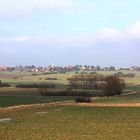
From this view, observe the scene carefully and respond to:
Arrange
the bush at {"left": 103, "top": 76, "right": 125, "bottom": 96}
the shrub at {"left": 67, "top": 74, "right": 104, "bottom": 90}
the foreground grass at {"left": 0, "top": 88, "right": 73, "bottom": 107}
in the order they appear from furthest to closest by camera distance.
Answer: the shrub at {"left": 67, "top": 74, "right": 104, "bottom": 90} < the bush at {"left": 103, "top": 76, "right": 125, "bottom": 96} < the foreground grass at {"left": 0, "top": 88, "right": 73, "bottom": 107}

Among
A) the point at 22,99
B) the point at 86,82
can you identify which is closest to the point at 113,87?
the point at 86,82

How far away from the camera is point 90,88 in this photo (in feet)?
398

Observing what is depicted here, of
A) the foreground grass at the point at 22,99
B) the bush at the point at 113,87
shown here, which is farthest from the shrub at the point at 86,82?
the foreground grass at the point at 22,99

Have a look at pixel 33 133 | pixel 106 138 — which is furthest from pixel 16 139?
pixel 106 138

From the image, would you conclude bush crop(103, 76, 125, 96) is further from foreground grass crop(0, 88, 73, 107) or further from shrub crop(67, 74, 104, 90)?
foreground grass crop(0, 88, 73, 107)

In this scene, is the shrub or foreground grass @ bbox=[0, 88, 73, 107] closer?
foreground grass @ bbox=[0, 88, 73, 107]

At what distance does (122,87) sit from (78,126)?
78.5 m

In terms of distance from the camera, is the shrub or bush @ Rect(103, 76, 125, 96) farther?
the shrub

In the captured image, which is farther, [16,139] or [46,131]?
[46,131]

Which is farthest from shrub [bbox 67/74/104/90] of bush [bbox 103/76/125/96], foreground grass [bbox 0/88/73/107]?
foreground grass [bbox 0/88/73/107]

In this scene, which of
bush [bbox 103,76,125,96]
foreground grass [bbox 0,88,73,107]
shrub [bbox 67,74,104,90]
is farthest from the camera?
shrub [bbox 67,74,104,90]

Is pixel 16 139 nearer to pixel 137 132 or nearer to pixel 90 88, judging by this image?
pixel 137 132

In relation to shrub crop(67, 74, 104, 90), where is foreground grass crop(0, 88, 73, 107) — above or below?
below

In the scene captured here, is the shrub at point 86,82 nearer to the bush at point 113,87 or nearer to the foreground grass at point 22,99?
the bush at point 113,87
